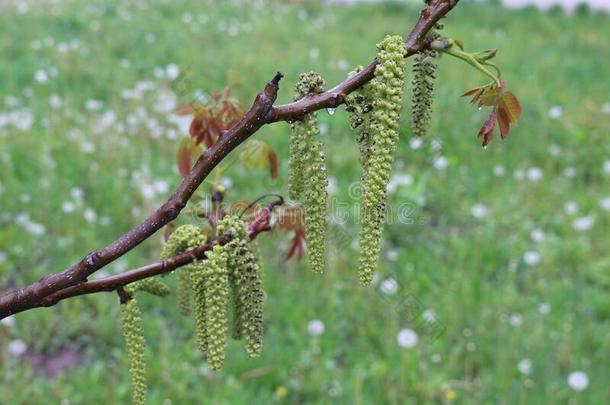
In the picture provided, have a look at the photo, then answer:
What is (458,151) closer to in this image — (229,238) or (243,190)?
(243,190)

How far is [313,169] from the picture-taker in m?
0.99

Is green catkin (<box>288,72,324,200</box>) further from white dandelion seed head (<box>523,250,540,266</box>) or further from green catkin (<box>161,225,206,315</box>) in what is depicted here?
white dandelion seed head (<box>523,250,540,266</box>)

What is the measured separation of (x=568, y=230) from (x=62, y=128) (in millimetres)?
2992

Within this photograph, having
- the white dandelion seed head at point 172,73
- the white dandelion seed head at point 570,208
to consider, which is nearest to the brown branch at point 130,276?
the white dandelion seed head at point 570,208

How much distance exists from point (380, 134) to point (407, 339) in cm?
211

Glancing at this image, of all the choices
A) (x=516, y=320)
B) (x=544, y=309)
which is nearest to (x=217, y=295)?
(x=516, y=320)

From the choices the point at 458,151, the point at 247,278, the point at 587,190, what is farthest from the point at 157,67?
the point at 247,278

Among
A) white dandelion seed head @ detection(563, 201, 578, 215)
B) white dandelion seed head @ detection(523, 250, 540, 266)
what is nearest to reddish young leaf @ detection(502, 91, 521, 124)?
white dandelion seed head @ detection(523, 250, 540, 266)

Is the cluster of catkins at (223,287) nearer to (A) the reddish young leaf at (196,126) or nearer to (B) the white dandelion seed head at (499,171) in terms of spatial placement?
(A) the reddish young leaf at (196,126)

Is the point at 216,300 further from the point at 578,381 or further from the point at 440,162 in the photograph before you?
the point at 440,162

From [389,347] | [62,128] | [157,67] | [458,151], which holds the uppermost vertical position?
[157,67]

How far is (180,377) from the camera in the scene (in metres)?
2.85

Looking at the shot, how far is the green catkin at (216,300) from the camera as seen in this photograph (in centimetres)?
103

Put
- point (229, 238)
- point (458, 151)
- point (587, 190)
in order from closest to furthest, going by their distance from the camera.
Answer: point (229, 238) → point (587, 190) → point (458, 151)
